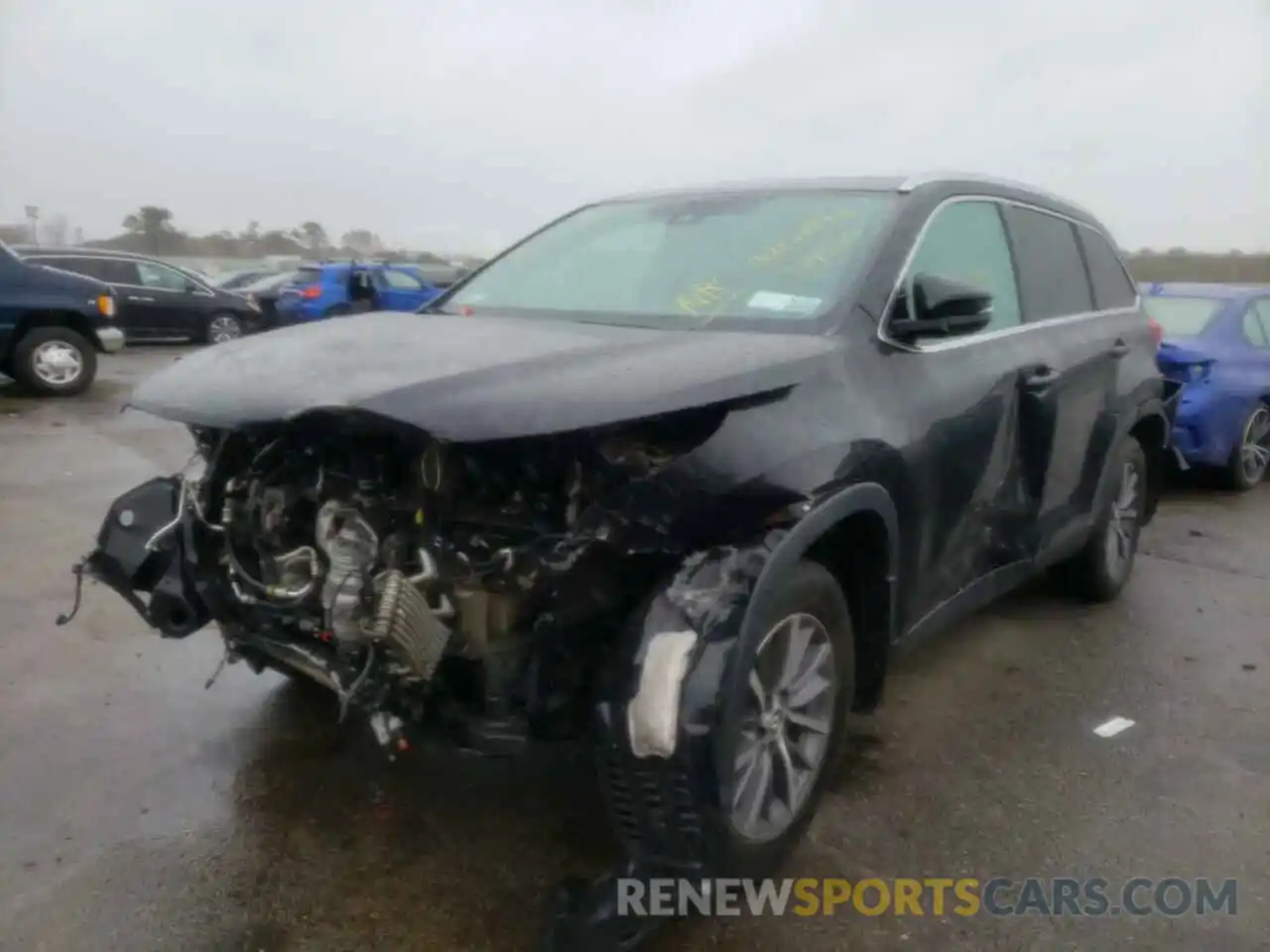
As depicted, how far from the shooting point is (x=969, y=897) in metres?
2.86

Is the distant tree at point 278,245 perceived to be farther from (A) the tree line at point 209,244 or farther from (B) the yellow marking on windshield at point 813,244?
(B) the yellow marking on windshield at point 813,244

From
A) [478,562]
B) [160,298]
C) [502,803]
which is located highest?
[478,562]

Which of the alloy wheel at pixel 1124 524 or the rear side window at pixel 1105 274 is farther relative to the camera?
the alloy wheel at pixel 1124 524

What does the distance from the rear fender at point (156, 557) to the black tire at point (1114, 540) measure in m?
3.67

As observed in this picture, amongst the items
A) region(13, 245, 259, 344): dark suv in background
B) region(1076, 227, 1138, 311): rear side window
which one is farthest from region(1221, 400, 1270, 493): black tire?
region(13, 245, 259, 344): dark suv in background

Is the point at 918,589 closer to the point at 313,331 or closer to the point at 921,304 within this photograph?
the point at 921,304

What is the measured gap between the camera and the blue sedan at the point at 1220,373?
7543 mm

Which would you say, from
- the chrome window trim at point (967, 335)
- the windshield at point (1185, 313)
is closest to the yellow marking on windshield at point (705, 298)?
the chrome window trim at point (967, 335)

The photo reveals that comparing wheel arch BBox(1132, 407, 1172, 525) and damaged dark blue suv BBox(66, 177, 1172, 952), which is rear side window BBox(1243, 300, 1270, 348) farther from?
damaged dark blue suv BBox(66, 177, 1172, 952)

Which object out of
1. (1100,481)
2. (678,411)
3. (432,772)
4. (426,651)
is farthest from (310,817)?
(1100,481)

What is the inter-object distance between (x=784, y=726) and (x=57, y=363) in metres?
11.0

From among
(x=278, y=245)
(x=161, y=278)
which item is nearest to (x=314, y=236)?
(x=278, y=245)

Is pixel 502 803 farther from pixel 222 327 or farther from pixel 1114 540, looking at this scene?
pixel 222 327

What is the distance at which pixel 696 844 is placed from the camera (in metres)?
2.39
